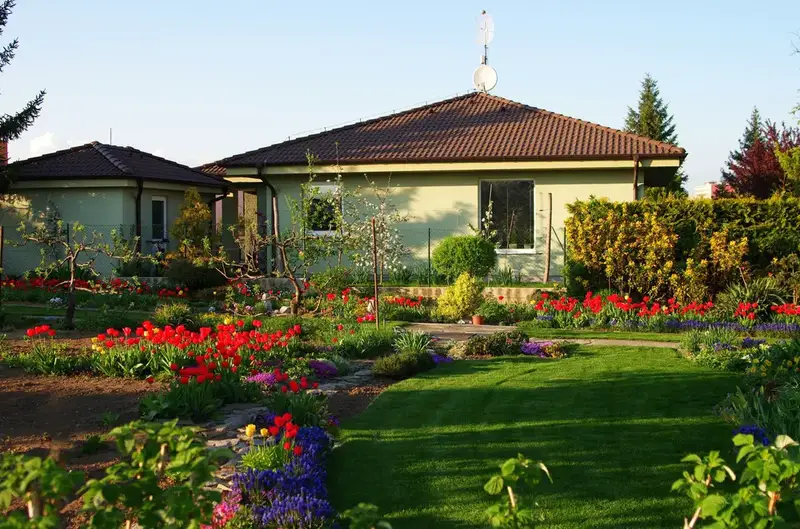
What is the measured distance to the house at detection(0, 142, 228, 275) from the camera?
74.8 ft

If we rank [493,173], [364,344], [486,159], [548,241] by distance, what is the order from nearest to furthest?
[364,344]
[548,241]
[486,159]
[493,173]

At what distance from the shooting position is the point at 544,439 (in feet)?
22.4

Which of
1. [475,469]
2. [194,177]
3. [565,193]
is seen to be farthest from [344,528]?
[194,177]

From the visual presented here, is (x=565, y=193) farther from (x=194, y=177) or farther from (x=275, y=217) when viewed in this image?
(x=194, y=177)

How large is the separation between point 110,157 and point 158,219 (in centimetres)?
231

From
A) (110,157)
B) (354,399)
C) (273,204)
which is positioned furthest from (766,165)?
(354,399)

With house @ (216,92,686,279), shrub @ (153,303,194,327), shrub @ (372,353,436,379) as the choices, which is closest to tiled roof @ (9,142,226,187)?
house @ (216,92,686,279)

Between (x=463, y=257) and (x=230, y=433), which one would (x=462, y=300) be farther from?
(x=230, y=433)

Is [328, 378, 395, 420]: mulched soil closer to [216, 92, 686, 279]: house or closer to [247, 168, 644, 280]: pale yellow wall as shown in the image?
[216, 92, 686, 279]: house

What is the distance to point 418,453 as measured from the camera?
6484 millimetres

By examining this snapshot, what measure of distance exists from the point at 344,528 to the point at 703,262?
13.0m

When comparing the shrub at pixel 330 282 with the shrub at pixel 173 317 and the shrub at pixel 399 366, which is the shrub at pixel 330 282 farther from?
the shrub at pixel 399 366

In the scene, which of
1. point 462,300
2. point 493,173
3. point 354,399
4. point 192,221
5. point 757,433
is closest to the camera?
point 757,433

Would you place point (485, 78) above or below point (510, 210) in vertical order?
above
